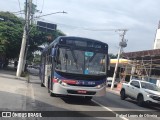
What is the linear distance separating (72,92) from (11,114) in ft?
18.1

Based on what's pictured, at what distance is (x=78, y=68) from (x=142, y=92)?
21.8 ft

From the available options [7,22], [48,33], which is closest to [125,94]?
[7,22]

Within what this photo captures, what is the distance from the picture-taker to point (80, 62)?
59.4 feet

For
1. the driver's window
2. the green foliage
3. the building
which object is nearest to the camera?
the driver's window

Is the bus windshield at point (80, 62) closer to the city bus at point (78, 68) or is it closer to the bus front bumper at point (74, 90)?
the city bus at point (78, 68)

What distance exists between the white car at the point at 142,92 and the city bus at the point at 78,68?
5003 mm

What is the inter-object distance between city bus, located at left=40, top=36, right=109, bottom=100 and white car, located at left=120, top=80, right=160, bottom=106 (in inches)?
197

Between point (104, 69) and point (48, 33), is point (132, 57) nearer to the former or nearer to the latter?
point (48, 33)

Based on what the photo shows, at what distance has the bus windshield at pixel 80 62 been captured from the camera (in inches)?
708

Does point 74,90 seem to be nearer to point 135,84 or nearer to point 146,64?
point 135,84

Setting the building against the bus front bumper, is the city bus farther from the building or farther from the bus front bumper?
the building

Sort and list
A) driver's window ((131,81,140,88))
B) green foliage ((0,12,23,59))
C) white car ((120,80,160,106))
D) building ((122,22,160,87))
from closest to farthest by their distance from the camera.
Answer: white car ((120,80,160,106))
driver's window ((131,81,140,88))
building ((122,22,160,87))
green foliage ((0,12,23,59))

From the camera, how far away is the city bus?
17.9 meters

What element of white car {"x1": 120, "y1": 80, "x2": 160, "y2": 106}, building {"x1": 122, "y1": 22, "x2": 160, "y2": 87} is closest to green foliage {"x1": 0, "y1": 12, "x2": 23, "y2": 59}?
building {"x1": 122, "y1": 22, "x2": 160, "y2": 87}
